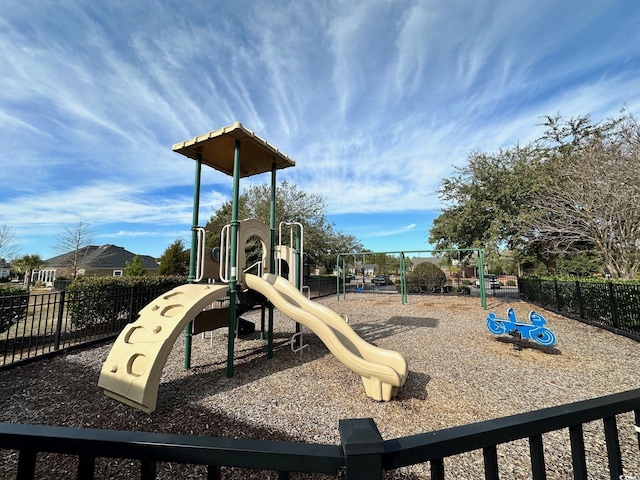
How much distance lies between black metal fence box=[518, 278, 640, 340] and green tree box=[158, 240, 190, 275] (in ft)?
61.7

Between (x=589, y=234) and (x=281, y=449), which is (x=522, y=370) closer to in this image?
(x=281, y=449)

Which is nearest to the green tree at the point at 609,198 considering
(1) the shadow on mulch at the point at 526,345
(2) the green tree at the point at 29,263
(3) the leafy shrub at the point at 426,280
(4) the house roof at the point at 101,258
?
(1) the shadow on mulch at the point at 526,345

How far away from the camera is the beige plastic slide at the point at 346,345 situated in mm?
3637

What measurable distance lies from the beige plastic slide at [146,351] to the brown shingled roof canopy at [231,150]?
254 centimetres

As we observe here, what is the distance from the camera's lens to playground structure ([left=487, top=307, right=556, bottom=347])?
211 inches

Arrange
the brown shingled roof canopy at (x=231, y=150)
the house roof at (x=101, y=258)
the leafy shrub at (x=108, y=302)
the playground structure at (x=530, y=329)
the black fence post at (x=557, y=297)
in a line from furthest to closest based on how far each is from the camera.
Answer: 1. the house roof at (x=101, y=258)
2. the black fence post at (x=557, y=297)
3. the leafy shrub at (x=108, y=302)
4. the playground structure at (x=530, y=329)
5. the brown shingled roof canopy at (x=231, y=150)

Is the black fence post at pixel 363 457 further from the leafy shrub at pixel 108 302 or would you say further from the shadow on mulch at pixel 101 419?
the leafy shrub at pixel 108 302

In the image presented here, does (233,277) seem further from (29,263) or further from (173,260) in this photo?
(29,263)

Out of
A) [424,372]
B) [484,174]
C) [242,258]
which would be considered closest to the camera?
[424,372]

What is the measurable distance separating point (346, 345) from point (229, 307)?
1970mm

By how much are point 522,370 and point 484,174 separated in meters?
14.1

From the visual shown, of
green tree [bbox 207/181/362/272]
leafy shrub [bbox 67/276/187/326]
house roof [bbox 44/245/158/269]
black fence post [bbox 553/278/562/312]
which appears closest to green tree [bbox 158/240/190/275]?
green tree [bbox 207/181/362/272]

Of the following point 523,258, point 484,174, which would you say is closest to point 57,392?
point 484,174

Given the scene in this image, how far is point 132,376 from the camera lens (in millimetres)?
3336
